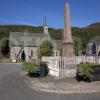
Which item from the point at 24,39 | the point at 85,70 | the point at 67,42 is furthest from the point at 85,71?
the point at 24,39

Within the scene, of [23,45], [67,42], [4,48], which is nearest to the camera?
[67,42]

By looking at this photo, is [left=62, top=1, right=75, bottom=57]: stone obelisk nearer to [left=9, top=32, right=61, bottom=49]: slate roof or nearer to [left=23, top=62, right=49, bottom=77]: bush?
[left=23, top=62, right=49, bottom=77]: bush

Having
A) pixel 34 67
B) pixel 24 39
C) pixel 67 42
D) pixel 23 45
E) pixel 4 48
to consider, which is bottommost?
pixel 34 67

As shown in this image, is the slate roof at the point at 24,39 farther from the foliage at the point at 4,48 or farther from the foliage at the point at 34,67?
the foliage at the point at 34,67

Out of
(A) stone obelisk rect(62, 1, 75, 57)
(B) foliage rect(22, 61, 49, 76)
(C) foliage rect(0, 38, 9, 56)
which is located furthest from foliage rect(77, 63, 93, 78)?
(C) foliage rect(0, 38, 9, 56)

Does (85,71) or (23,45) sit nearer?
(85,71)

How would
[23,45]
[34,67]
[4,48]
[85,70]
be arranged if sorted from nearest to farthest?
[85,70], [34,67], [23,45], [4,48]

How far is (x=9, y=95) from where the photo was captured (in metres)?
11.9

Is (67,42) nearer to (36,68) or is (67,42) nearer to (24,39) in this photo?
(36,68)

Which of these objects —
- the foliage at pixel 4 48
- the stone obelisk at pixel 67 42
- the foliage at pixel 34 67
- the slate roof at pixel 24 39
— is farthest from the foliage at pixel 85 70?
the foliage at pixel 4 48

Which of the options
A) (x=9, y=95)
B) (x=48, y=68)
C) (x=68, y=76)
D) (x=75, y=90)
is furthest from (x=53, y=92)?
(x=48, y=68)

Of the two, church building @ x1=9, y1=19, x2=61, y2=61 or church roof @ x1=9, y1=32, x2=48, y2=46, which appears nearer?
church building @ x1=9, y1=19, x2=61, y2=61

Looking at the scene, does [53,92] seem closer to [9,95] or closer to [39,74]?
[9,95]

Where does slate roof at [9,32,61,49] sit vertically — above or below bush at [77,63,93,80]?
above
